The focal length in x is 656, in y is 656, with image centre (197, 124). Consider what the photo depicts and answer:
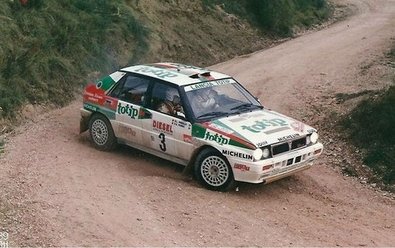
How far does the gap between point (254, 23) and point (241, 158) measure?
1581 cm

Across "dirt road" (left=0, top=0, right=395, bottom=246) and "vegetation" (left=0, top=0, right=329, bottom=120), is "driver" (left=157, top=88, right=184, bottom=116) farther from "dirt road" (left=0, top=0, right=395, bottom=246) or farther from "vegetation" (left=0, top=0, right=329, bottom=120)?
"vegetation" (left=0, top=0, right=329, bottom=120)

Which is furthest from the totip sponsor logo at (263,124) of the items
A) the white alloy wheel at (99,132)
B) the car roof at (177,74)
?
the white alloy wheel at (99,132)

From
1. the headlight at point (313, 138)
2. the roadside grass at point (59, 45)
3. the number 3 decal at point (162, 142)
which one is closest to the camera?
the headlight at point (313, 138)

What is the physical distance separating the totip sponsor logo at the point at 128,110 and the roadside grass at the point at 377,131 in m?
4.07

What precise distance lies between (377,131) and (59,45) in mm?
7983

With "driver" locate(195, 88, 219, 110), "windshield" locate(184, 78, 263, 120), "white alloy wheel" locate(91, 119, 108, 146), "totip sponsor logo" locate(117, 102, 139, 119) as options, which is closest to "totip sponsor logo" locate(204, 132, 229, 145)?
"windshield" locate(184, 78, 263, 120)

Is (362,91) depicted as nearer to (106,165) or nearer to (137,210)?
(106,165)

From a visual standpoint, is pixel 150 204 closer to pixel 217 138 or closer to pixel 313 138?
pixel 217 138

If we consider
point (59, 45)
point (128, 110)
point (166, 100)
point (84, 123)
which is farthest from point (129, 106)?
point (59, 45)

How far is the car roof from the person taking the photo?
35.2ft

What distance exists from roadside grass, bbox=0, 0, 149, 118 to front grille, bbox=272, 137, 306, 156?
20.3ft

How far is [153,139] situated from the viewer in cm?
1062

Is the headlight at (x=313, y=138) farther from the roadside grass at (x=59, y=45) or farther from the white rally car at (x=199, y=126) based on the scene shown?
the roadside grass at (x=59, y=45)

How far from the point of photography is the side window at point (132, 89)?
10953 mm
